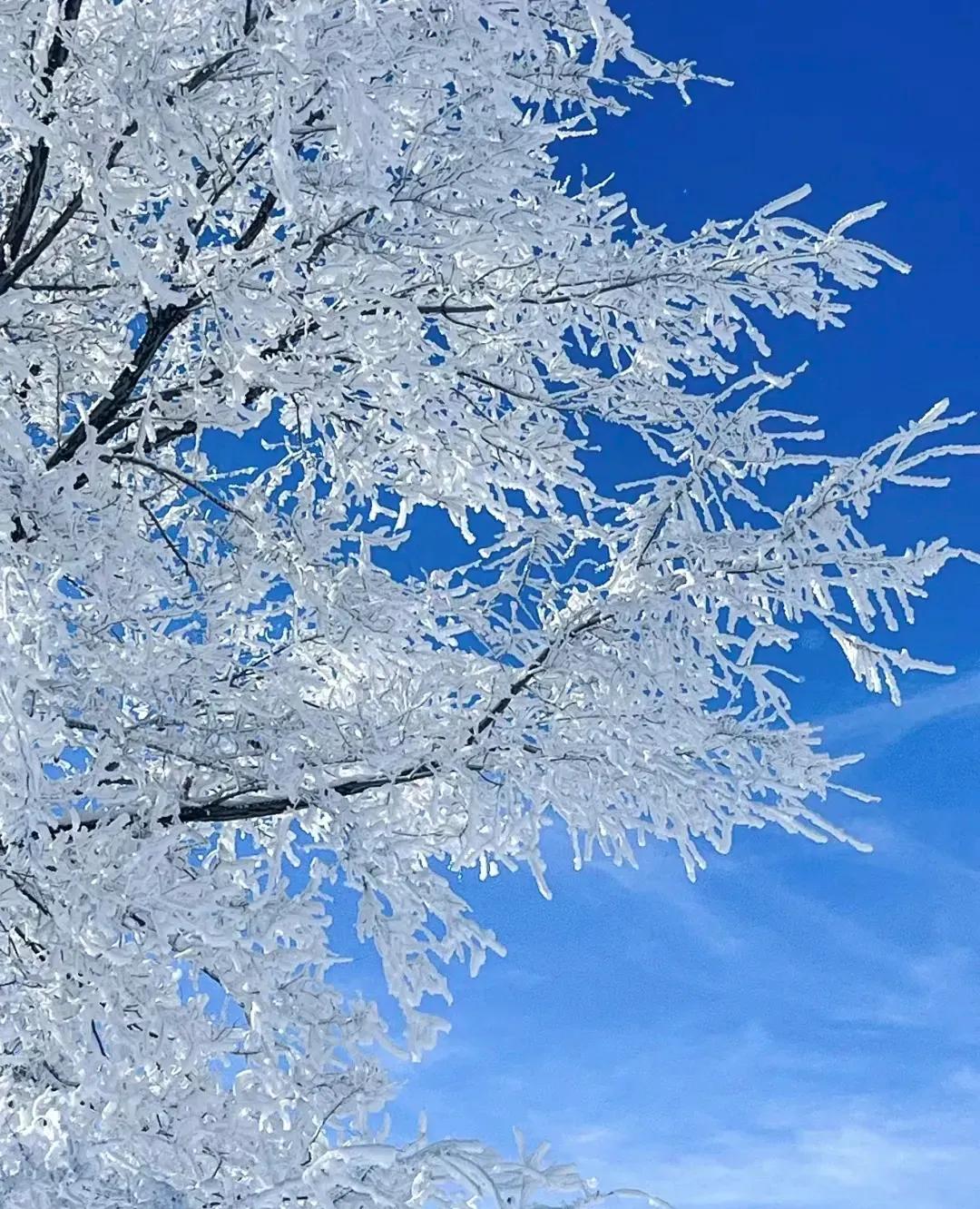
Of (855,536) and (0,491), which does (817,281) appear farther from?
(0,491)

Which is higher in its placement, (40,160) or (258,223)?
A: (258,223)

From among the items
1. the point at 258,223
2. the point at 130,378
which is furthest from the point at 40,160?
the point at 130,378

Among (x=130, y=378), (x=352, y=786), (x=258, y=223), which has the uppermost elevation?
(x=258, y=223)

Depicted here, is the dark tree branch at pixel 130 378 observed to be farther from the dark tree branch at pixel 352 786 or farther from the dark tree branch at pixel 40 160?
the dark tree branch at pixel 352 786

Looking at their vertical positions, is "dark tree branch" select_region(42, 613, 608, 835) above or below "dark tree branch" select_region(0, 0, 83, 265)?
below

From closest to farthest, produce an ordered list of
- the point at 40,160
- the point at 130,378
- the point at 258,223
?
the point at 40,160
the point at 258,223
the point at 130,378

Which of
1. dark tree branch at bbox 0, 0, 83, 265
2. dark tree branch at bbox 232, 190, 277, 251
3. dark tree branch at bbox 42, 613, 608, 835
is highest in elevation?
dark tree branch at bbox 232, 190, 277, 251

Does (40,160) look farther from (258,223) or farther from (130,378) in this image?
(130,378)

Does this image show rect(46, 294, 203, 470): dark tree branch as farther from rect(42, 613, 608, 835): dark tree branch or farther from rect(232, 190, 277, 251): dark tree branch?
rect(42, 613, 608, 835): dark tree branch

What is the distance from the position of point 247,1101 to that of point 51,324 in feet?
12.4

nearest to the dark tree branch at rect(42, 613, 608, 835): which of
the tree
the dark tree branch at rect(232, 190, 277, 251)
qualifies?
the tree

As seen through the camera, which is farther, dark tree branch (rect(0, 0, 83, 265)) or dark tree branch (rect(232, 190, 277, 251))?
dark tree branch (rect(232, 190, 277, 251))

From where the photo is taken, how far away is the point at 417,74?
455 cm

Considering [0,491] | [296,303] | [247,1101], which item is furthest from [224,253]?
[247,1101]
